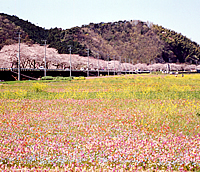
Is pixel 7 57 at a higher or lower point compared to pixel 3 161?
higher

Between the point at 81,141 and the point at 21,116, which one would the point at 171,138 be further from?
the point at 21,116

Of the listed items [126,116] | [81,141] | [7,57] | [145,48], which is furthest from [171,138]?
[145,48]

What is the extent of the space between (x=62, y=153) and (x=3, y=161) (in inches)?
47.1

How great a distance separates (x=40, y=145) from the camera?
729 centimetres

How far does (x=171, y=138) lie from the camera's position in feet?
26.1

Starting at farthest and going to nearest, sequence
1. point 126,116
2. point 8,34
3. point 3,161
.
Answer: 1. point 8,34
2. point 126,116
3. point 3,161

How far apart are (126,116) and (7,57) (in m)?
69.6

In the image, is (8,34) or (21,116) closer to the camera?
(21,116)

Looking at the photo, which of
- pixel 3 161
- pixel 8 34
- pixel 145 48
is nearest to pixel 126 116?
pixel 3 161

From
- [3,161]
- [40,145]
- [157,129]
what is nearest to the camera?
[3,161]

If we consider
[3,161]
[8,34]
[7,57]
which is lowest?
[3,161]

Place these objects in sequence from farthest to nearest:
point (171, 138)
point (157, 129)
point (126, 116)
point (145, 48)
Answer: point (145, 48) < point (126, 116) < point (157, 129) < point (171, 138)

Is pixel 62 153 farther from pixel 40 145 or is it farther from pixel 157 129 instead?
pixel 157 129

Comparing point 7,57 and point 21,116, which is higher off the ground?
point 7,57
